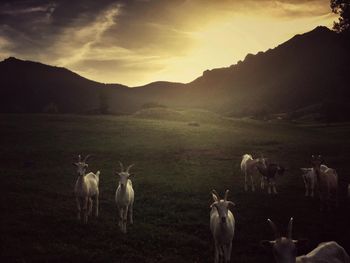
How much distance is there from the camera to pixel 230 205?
65.2ft

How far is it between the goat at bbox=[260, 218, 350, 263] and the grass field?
4.90 meters

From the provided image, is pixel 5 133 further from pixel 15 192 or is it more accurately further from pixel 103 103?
pixel 103 103

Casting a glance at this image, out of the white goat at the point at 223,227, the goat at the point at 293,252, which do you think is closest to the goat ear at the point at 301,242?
the goat at the point at 293,252

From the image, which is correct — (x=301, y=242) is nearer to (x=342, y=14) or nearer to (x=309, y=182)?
(x=309, y=182)

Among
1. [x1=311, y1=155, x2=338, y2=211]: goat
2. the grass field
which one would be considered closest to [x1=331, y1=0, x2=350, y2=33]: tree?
the grass field

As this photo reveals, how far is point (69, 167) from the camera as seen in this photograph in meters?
34.9

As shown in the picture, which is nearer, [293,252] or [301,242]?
[293,252]

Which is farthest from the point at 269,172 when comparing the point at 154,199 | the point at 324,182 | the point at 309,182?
the point at 154,199

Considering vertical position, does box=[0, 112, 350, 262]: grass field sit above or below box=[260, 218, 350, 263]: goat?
below

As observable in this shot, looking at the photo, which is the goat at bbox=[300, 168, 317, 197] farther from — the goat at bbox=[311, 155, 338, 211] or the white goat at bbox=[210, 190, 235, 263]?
the white goat at bbox=[210, 190, 235, 263]

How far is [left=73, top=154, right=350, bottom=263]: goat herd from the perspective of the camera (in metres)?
8.88

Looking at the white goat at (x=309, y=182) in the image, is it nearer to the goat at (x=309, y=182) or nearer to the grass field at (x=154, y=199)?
the goat at (x=309, y=182)

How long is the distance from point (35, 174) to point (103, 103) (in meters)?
107

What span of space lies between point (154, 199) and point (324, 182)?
10698 millimetres
